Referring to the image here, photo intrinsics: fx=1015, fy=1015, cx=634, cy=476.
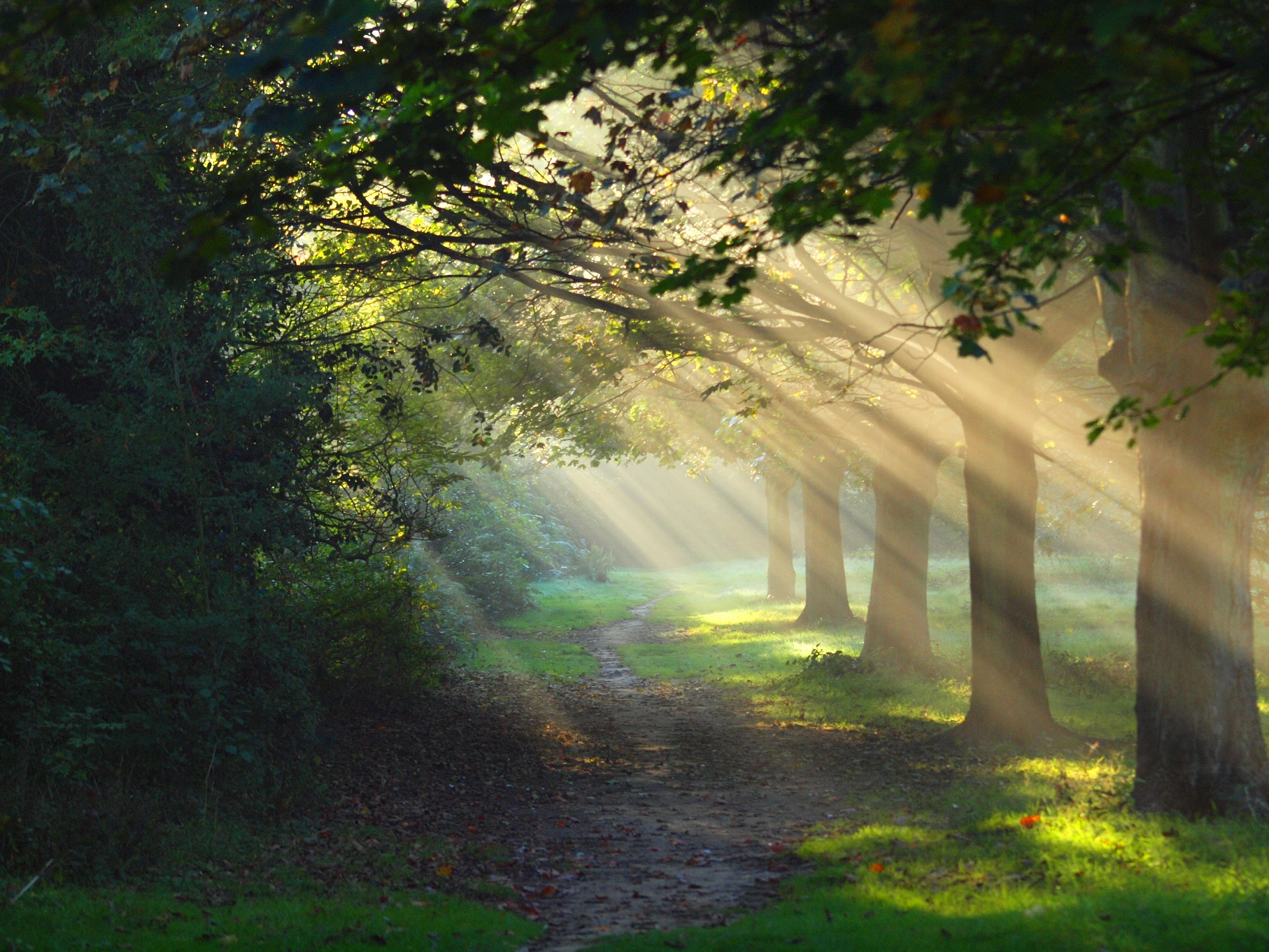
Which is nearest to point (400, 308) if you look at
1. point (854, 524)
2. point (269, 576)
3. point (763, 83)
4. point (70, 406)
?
point (269, 576)

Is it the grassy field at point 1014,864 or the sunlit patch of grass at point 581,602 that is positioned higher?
the grassy field at point 1014,864

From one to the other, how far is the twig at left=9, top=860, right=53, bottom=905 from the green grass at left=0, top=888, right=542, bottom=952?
0.05m

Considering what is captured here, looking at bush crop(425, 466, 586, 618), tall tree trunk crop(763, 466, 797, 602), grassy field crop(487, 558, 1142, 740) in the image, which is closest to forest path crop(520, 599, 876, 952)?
grassy field crop(487, 558, 1142, 740)

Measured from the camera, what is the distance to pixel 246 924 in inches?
248

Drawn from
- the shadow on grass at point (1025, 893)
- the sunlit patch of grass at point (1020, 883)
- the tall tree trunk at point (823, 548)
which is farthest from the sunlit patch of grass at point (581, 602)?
the shadow on grass at point (1025, 893)

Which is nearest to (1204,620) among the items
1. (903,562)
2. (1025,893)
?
(1025,893)

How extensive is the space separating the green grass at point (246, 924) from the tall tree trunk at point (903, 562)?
14.3m

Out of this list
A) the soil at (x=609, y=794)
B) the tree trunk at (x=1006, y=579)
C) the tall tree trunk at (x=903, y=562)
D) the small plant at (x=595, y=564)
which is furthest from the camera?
the small plant at (x=595, y=564)

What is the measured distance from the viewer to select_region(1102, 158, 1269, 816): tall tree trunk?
8266mm

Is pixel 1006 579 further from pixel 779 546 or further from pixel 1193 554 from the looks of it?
pixel 779 546

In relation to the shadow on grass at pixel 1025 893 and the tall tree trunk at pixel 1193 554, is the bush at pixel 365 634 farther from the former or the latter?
the tall tree trunk at pixel 1193 554

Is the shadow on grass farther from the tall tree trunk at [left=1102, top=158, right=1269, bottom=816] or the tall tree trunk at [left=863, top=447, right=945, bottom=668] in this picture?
the tall tree trunk at [left=863, top=447, right=945, bottom=668]

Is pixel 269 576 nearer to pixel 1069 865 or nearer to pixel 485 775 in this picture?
pixel 485 775

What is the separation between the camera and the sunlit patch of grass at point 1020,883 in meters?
5.65
